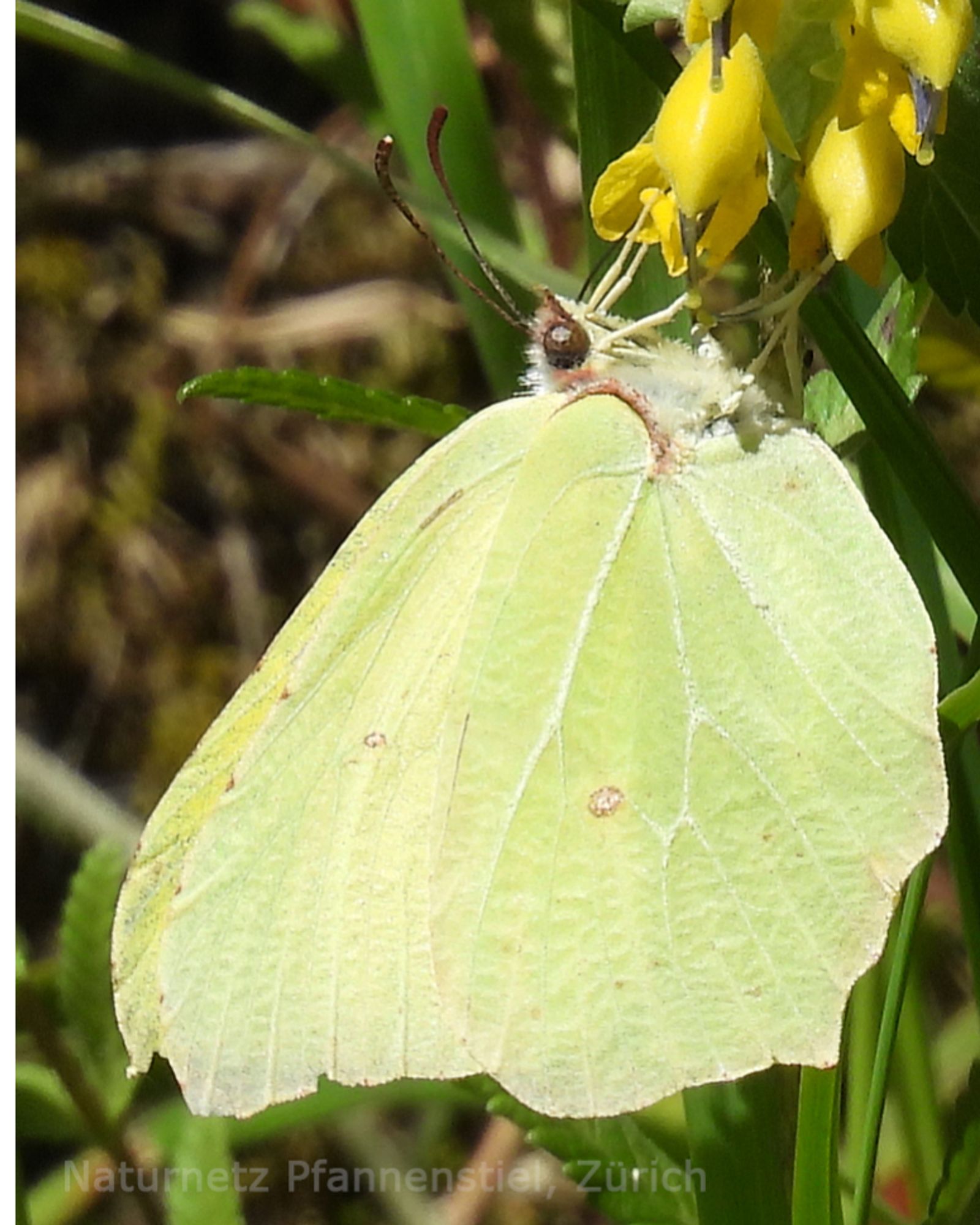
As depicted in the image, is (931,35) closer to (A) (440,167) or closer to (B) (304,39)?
(A) (440,167)

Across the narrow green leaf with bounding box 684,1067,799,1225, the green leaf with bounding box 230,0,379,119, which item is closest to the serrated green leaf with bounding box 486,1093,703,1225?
the narrow green leaf with bounding box 684,1067,799,1225

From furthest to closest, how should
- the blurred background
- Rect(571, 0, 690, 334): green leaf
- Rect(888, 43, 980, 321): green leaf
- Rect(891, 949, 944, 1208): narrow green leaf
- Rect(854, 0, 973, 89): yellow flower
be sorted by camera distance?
the blurred background
Rect(891, 949, 944, 1208): narrow green leaf
Rect(571, 0, 690, 334): green leaf
Rect(888, 43, 980, 321): green leaf
Rect(854, 0, 973, 89): yellow flower

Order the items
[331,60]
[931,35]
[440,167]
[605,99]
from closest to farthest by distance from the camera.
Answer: [931,35] < [605,99] < [440,167] < [331,60]

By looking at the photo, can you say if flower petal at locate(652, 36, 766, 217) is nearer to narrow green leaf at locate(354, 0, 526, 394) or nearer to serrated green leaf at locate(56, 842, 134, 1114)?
narrow green leaf at locate(354, 0, 526, 394)

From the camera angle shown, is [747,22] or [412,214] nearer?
[747,22]

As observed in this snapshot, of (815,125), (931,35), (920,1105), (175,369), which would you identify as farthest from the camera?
(175,369)

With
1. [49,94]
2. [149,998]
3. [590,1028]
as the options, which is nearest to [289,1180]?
[149,998]

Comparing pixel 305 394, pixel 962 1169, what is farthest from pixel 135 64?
pixel 962 1169
